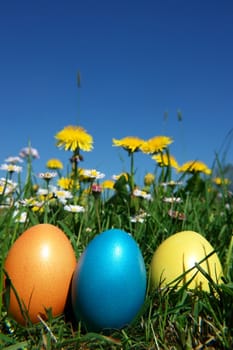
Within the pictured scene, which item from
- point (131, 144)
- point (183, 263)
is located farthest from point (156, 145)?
point (183, 263)

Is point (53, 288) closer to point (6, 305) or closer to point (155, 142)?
point (6, 305)

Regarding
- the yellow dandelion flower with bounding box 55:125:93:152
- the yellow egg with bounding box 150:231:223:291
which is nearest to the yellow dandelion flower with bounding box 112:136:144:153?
the yellow dandelion flower with bounding box 55:125:93:152

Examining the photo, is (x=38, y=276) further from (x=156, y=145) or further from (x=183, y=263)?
(x=156, y=145)

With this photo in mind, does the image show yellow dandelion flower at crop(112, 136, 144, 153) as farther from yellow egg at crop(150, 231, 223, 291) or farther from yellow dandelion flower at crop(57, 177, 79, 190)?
yellow egg at crop(150, 231, 223, 291)

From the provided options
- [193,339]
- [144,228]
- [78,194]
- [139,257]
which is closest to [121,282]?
[139,257]

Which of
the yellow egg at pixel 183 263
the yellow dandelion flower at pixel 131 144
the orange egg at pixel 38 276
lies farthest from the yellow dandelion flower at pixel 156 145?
the orange egg at pixel 38 276

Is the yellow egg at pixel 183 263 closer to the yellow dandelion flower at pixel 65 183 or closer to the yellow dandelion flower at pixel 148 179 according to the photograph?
the yellow dandelion flower at pixel 65 183
